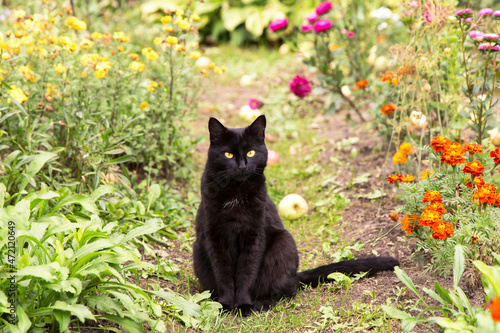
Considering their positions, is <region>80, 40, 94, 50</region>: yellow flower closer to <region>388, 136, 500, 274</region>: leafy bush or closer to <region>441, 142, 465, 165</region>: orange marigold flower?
<region>388, 136, 500, 274</region>: leafy bush

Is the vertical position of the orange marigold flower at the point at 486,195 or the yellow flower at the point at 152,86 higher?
the yellow flower at the point at 152,86

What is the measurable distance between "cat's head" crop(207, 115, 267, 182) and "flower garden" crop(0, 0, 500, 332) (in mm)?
582

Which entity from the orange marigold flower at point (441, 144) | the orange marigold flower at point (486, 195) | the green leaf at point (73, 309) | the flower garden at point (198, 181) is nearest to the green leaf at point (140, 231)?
the flower garden at point (198, 181)

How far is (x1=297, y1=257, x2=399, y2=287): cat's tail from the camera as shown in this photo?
2924mm

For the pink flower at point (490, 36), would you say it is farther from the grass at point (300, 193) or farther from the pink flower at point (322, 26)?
the pink flower at point (322, 26)

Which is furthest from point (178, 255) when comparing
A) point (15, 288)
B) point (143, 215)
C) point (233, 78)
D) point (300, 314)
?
point (233, 78)

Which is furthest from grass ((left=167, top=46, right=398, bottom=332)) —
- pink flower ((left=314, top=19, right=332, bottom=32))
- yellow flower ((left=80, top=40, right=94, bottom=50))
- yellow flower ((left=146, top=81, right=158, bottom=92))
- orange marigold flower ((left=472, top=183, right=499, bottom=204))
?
yellow flower ((left=80, top=40, right=94, bottom=50))

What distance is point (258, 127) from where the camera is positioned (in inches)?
116

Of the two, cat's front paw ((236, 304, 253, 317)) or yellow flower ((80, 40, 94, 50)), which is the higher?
yellow flower ((80, 40, 94, 50))

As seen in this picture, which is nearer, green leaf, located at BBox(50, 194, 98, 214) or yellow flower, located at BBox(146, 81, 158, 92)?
green leaf, located at BBox(50, 194, 98, 214)

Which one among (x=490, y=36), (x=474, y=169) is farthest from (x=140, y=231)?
(x=490, y=36)

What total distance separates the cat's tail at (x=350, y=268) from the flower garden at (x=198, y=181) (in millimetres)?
71

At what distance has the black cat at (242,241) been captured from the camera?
283 cm

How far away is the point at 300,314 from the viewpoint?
107 inches
